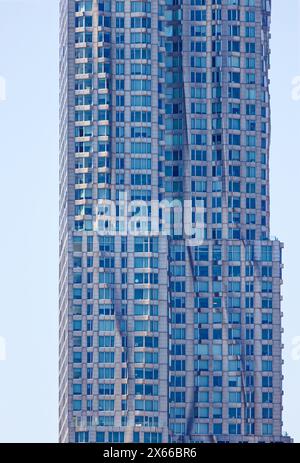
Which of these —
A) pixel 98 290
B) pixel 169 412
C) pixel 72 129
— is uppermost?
pixel 72 129

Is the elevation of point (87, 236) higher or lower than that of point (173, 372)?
higher

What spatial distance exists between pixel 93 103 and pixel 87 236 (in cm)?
1607

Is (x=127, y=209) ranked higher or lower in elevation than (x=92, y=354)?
higher

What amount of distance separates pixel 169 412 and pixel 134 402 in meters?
4.97

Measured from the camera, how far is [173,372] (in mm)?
194375

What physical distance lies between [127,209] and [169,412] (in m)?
22.7
